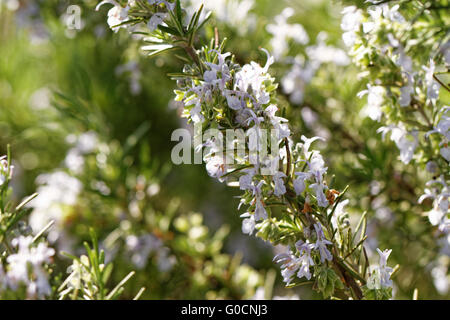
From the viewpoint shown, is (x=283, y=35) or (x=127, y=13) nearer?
(x=127, y=13)

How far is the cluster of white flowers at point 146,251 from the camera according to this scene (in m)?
0.85

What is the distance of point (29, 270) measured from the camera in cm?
44

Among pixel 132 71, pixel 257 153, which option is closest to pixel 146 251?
pixel 132 71

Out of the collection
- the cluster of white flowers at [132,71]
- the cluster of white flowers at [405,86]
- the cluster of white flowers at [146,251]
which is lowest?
the cluster of white flowers at [146,251]

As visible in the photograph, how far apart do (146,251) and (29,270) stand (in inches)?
16.7

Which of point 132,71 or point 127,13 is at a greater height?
point 132,71

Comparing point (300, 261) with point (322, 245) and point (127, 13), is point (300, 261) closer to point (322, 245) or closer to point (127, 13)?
point (322, 245)

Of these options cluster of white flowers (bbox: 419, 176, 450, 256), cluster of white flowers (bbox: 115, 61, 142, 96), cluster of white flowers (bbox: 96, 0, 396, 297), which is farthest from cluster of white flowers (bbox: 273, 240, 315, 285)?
cluster of white flowers (bbox: 115, 61, 142, 96)

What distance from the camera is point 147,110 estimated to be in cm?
115

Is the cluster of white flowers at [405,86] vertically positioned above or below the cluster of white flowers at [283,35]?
below

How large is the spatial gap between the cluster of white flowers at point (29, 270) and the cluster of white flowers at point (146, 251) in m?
0.40

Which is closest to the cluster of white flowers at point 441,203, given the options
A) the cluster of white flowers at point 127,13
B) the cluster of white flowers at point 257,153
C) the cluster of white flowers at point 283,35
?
the cluster of white flowers at point 257,153

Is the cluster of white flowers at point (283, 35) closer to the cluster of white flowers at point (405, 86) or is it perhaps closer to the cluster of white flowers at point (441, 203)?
the cluster of white flowers at point (405, 86)
